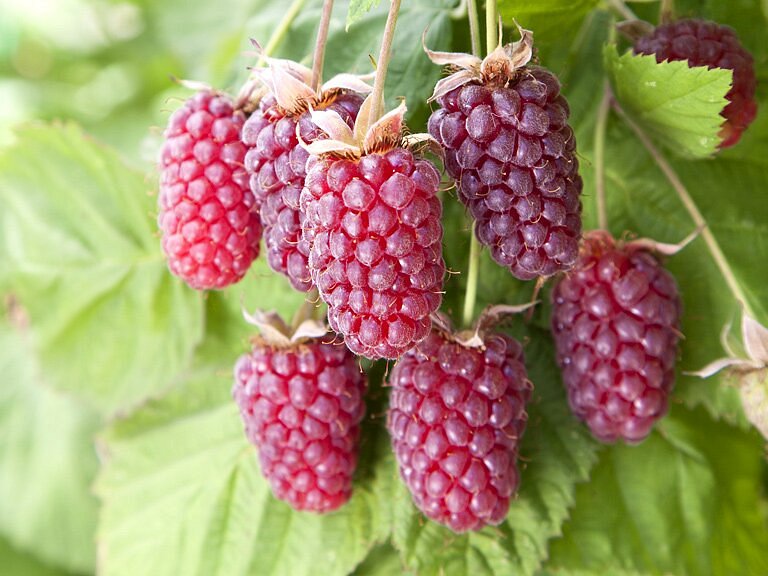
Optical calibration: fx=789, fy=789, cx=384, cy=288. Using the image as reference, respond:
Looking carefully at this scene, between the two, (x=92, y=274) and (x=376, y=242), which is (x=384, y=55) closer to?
(x=376, y=242)

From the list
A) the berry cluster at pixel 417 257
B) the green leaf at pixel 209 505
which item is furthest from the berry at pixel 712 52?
the green leaf at pixel 209 505

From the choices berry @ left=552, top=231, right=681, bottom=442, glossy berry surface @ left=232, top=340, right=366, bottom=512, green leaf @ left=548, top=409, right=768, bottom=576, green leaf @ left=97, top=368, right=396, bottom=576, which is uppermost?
berry @ left=552, top=231, right=681, bottom=442

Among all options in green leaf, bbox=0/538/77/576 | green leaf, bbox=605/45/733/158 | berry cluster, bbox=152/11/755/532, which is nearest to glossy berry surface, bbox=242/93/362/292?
berry cluster, bbox=152/11/755/532

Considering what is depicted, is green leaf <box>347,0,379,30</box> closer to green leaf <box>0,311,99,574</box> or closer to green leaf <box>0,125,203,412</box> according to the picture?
green leaf <box>0,125,203,412</box>

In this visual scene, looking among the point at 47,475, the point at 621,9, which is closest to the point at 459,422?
the point at 621,9

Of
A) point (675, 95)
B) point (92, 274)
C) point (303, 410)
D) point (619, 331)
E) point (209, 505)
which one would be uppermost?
point (675, 95)

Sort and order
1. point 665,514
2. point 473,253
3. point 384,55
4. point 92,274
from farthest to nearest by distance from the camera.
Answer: point 92,274, point 665,514, point 473,253, point 384,55
